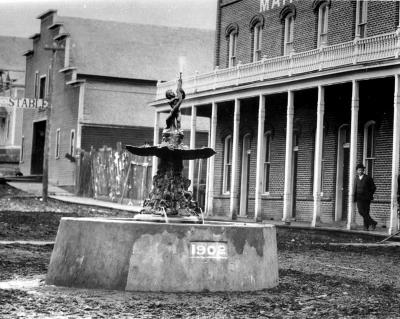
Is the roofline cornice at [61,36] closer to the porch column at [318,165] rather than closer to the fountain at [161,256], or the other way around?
the porch column at [318,165]

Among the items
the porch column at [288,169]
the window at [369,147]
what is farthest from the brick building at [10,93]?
the window at [369,147]

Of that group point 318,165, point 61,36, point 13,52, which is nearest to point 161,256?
point 318,165

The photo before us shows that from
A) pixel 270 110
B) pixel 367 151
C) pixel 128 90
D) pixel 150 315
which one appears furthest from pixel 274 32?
pixel 150 315

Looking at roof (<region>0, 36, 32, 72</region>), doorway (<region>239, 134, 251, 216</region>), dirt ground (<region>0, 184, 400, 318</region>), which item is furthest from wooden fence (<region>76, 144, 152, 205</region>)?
roof (<region>0, 36, 32, 72</region>)

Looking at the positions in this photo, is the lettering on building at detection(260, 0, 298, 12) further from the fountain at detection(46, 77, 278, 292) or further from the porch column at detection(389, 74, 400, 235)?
the fountain at detection(46, 77, 278, 292)

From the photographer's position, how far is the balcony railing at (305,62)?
77.5 feet

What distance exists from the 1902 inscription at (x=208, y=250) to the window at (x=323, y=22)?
66.3ft

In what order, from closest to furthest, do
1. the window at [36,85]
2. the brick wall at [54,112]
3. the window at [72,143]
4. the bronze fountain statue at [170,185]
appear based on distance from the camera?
the bronze fountain statue at [170,185] → the window at [72,143] → the brick wall at [54,112] → the window at [36,85]

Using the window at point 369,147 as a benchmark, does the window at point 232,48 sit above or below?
above

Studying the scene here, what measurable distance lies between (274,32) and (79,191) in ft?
49.7

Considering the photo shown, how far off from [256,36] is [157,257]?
24801mm

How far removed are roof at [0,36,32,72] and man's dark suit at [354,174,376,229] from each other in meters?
44.8

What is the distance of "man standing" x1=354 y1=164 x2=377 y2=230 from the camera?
24.4m

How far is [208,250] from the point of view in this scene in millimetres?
10516
